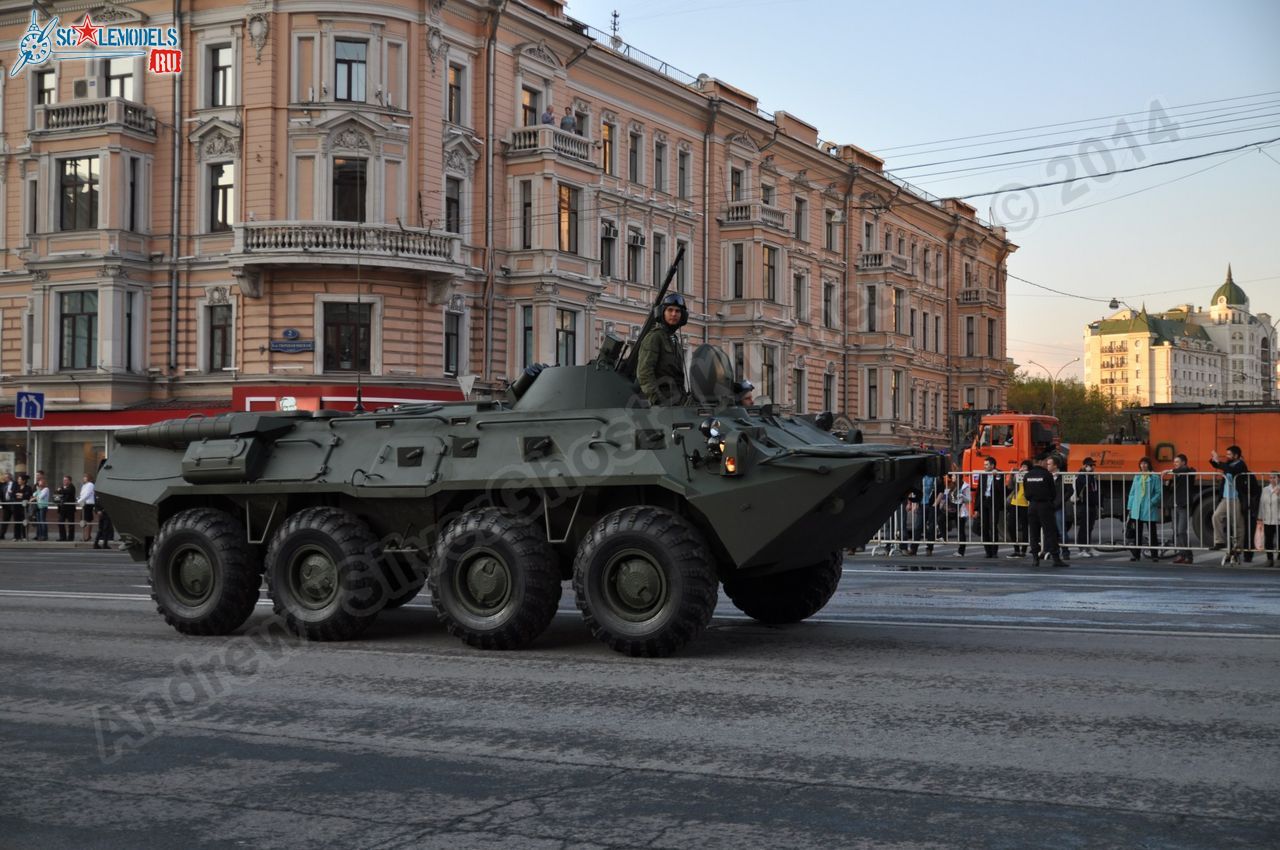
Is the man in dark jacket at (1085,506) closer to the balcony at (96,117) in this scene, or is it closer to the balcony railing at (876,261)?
the balcony at (96,117)

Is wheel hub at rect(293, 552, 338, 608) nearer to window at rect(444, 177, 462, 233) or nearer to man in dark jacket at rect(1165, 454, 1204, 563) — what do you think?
man in dark jacket at rect(1165, 454, 1204, 563)

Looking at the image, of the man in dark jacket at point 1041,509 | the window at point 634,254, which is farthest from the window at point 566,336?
the man in dark jacket at point 1041,509

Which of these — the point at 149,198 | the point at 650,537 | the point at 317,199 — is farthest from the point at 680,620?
the point at 149,198

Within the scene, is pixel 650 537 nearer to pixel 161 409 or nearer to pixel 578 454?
pixel 578 454

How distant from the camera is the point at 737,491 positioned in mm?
9383

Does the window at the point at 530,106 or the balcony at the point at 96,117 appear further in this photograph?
the window at the point at 530,106

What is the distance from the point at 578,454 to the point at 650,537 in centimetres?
95

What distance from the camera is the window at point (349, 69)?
1430 inches

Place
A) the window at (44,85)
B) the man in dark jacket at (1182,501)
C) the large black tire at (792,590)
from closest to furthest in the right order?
the large black tire at (792,590) < the man in dark jacket at (1182,501) < the window at (44,85)

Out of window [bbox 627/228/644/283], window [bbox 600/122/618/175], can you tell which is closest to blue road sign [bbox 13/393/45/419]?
window [bbox 600/122/618/175]

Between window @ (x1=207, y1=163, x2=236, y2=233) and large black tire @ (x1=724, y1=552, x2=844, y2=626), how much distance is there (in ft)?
94.9

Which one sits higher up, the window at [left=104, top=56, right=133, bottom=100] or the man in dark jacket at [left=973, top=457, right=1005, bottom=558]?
the window at [left=104, top=56, right=133, bottom=100]

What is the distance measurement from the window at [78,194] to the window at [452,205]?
9308mm

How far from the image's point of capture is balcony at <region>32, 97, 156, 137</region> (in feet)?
123
